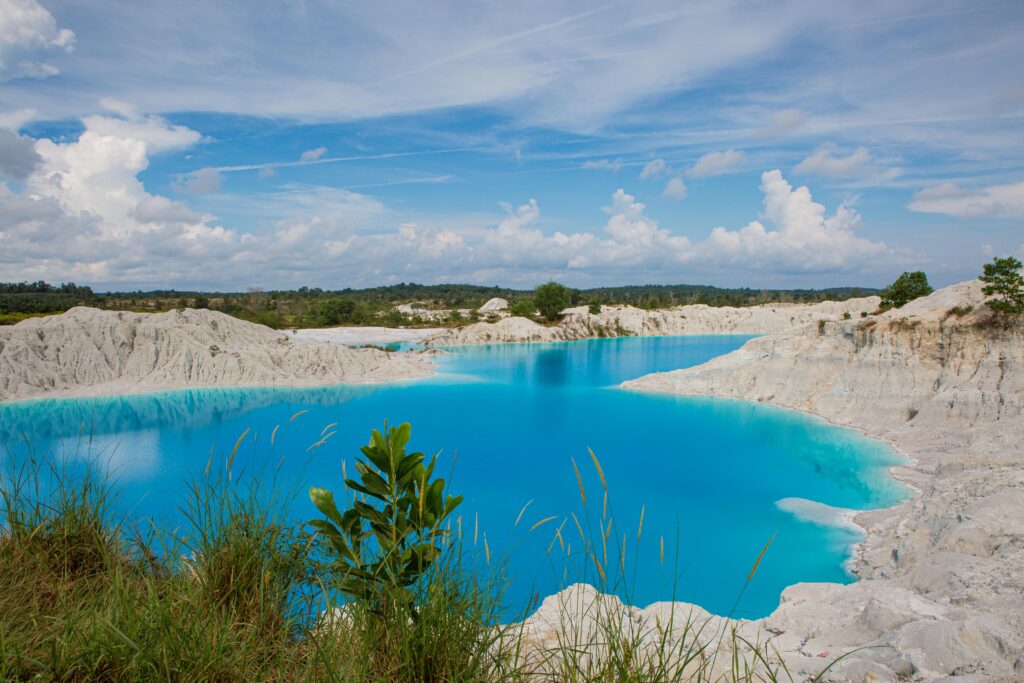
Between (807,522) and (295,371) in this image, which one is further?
(295,371)

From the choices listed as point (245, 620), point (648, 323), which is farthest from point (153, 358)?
point (648, 323)

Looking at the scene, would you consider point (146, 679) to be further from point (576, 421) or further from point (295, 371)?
point (295, 371)

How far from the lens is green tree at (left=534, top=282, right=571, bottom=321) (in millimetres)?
69000

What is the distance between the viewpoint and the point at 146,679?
1.96m

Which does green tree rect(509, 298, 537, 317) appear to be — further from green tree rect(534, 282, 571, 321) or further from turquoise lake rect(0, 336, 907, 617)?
turquoise lake rect(0, 336, 907, 617)

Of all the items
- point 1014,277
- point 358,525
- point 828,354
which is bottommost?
point 828,354

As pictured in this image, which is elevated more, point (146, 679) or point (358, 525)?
point (358, 525)

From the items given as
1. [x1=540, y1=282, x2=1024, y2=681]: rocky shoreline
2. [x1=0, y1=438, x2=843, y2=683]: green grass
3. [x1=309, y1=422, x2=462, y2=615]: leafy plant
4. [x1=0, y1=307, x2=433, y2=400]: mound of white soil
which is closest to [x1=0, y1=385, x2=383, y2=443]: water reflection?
[x1=0, y1=307, x2=433, y2=400]: mound of white soil

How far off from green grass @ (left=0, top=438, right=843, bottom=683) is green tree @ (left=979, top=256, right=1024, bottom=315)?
23.9m

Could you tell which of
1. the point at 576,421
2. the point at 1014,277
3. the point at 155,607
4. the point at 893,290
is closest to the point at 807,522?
the point at 576,421

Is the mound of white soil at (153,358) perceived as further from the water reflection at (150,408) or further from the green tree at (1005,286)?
the green tree at (1005,286)

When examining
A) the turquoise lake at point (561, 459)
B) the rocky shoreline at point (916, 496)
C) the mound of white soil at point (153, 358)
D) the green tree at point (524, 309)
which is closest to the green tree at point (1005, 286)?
the rocky shoreline at point (916, 496)

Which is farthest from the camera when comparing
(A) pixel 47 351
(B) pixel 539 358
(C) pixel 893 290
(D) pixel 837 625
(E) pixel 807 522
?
(B) pixel 539 358

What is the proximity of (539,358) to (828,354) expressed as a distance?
2588 centimetres
